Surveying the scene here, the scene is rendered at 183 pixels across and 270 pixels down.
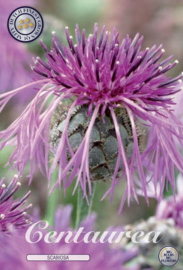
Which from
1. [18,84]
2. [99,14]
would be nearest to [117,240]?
[18,84]

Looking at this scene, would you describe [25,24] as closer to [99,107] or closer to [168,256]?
[99,107]

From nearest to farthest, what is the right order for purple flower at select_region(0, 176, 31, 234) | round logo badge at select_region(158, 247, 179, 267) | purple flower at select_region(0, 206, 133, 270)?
purple flower at select_region(0, 206, 133, 270), purple flower at select_region(0, 176, 31, 234), round logo badge at select_region(158, 247, 179, 267)

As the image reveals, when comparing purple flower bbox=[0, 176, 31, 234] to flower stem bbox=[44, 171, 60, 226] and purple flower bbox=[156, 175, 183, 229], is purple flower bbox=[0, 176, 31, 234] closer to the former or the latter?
flower stem bbox=[44, 171, 60, 226]

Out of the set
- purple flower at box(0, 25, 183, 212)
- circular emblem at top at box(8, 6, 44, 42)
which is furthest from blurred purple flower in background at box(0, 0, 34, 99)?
purple flower at box(0, 25, 183, 212)

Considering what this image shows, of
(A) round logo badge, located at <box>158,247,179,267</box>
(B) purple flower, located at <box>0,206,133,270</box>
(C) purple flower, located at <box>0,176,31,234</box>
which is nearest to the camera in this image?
(B) purple flower, located at <box>0,206,133,270</box>

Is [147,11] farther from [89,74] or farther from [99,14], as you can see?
[89,74]

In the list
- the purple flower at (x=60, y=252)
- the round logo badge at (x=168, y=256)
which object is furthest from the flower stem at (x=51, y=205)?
the round logo badge at (x=168, y=256)

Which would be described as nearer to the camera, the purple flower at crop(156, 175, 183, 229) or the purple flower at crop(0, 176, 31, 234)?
the purple flower at crop(0, 176, 31, 234)
